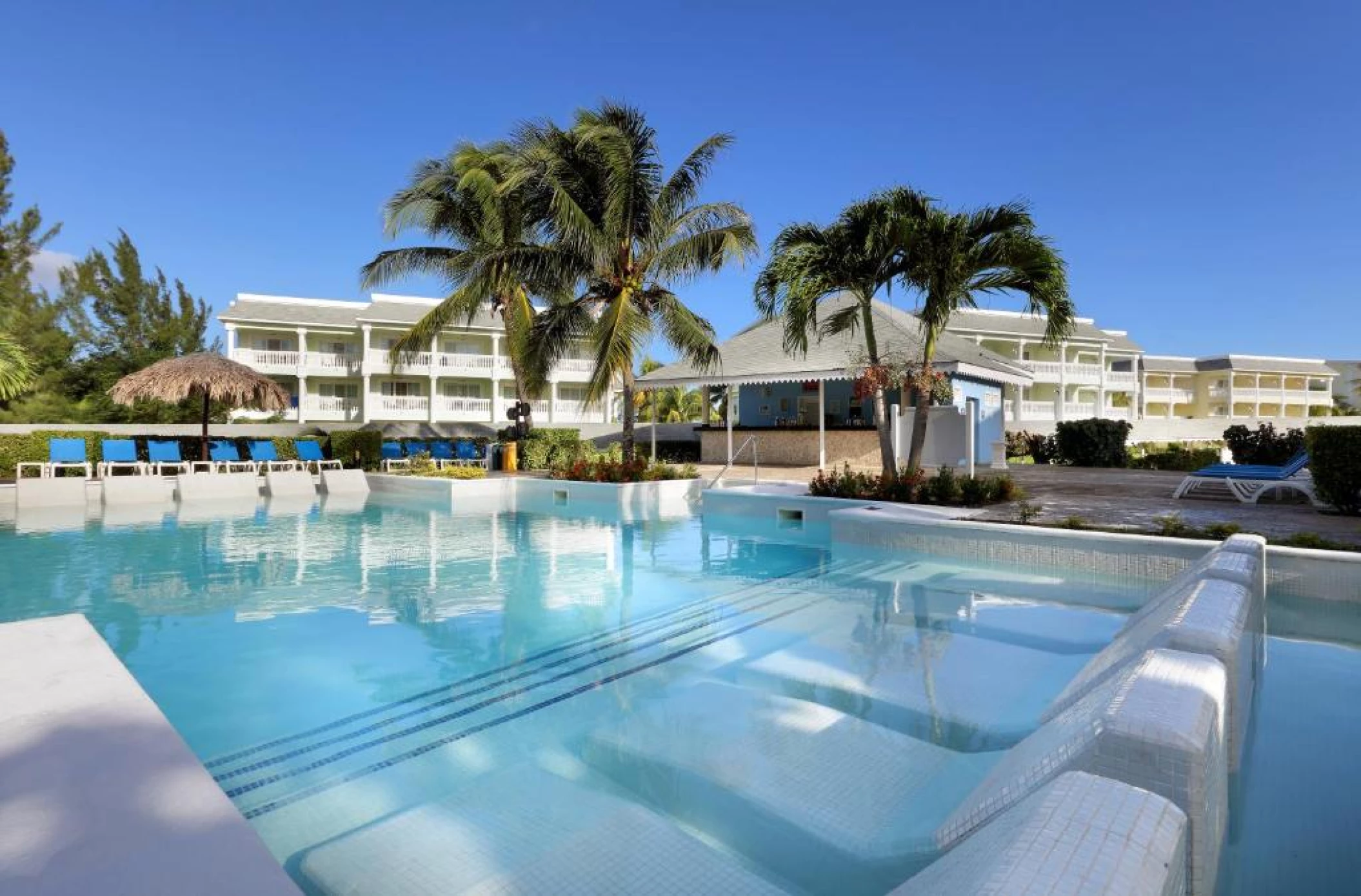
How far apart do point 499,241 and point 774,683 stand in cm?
1958

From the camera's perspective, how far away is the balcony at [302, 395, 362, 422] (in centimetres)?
3569

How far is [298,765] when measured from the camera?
3.80 meters

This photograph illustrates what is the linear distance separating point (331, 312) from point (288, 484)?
23657 mm

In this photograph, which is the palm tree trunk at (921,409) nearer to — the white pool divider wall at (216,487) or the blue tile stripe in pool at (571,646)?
the blue tile stripe in pool at (571,646)

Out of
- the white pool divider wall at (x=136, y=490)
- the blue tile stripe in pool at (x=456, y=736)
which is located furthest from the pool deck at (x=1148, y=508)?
the white pool divider wall at (x=136, y=490)

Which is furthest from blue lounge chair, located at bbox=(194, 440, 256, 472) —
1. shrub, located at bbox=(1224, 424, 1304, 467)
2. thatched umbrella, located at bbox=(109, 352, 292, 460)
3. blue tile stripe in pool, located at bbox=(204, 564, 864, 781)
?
shrub, located at bbox=(1224, 424, 1304, 467)

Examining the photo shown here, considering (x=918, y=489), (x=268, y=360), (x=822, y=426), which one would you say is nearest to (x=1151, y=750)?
(x=918, y=489)

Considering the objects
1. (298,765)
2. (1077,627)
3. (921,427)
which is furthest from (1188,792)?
(921,427)

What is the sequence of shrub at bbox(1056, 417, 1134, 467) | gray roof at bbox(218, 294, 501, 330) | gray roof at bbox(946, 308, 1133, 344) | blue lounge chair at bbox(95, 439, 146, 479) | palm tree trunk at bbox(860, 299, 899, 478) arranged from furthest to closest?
gray roof at bbox(946, 308, 1133, 344) < gray roof at bbox(218, 294, 501, 330) < shrub at bbox(1056, 417, 1134, 467) < blue lounge chair at bbox(95, 439, 146, 479) < palm tree trunk at bbox(860, 299, 899, 478)

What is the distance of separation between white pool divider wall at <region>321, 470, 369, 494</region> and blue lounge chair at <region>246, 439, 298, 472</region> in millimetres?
2357

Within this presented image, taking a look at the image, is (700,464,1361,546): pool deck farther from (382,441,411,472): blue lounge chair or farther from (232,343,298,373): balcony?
(232,343,298,373): balcony

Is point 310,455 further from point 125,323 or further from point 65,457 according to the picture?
point 125,323

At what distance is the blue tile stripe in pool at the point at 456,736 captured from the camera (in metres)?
3.43

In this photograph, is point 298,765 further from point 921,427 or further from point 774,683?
point 921,427
